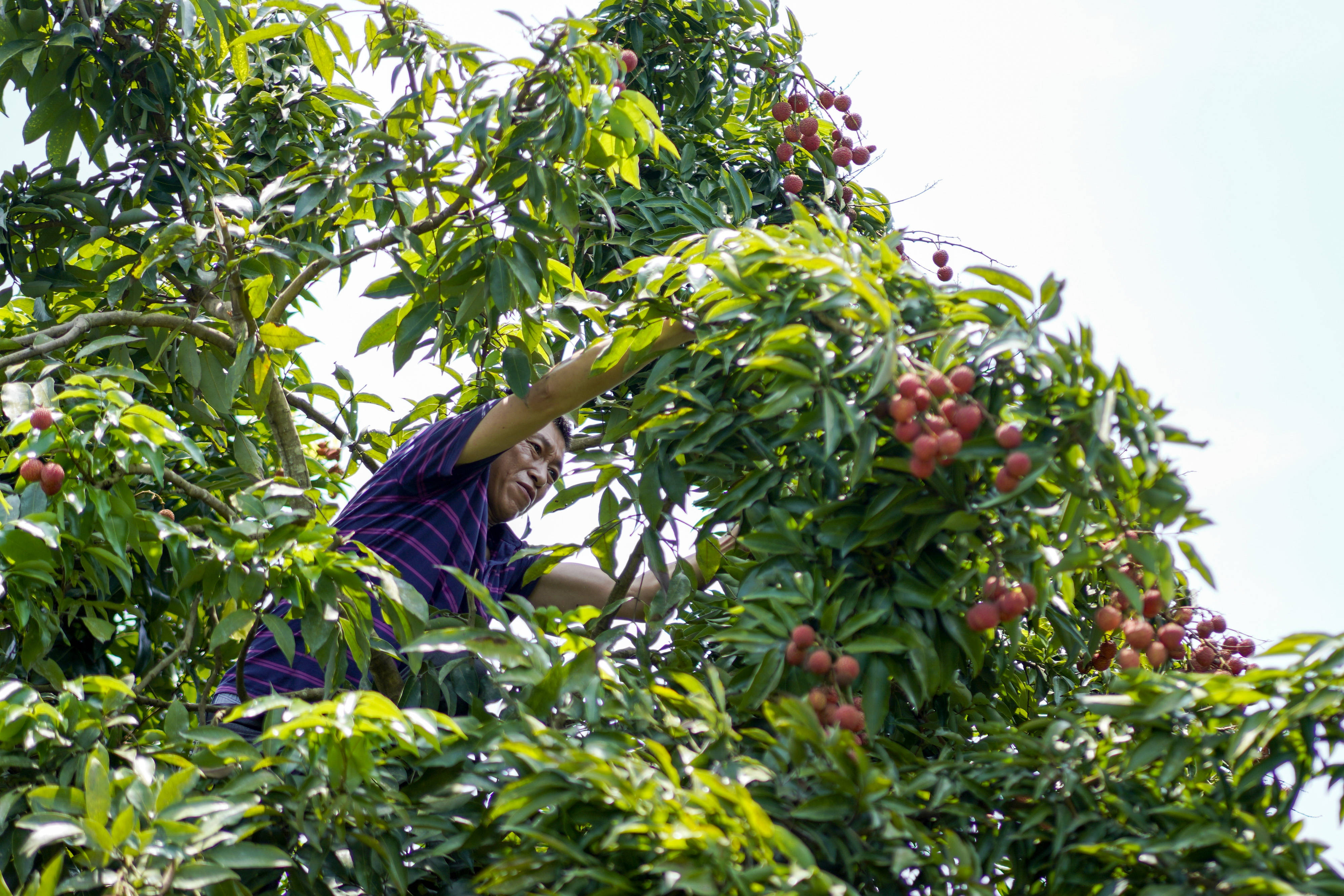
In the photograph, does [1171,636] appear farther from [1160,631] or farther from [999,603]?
[999,603]

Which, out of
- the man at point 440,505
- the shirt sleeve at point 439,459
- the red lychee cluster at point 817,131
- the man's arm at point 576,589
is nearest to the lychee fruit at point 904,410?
the man at point 440,505

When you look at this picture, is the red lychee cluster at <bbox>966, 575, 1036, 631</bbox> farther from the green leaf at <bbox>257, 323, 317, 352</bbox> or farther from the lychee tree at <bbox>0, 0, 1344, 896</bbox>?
the green leaf at <bbox>257, 323, 317, 352</bbox>

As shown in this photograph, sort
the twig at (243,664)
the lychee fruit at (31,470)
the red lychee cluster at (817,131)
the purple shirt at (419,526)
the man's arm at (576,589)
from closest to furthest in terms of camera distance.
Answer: the lychee fruit at (31,470) → the twig at (243,664) → the purple shirt at (419,526) → the man's arm at (576,589) → the red lychee cluster at (817,131)

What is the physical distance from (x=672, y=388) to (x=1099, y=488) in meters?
0.75

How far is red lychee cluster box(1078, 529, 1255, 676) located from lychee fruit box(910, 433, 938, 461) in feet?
Result: 1.02

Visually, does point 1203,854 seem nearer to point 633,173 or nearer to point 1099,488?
point 1099,488

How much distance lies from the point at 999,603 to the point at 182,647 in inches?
62.8

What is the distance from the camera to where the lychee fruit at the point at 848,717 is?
6.31 feet

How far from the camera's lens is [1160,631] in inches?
81.7

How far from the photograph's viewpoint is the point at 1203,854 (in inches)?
70.1

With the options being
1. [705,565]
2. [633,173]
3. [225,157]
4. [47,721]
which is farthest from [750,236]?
[225,157]

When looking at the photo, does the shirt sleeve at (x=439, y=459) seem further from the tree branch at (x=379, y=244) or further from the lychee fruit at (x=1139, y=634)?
the lychee fruit at (x=1139, y=634)

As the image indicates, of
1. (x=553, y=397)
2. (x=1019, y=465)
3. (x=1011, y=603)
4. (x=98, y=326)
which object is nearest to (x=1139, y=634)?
(x=1011, y=603)

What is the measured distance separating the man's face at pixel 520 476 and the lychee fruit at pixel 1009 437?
1.54 meters
